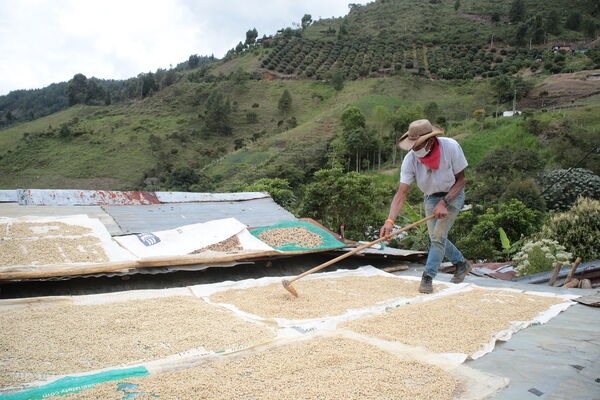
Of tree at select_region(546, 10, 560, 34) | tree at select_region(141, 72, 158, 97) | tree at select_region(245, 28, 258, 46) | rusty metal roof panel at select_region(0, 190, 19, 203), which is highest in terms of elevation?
tree at select_region(245, 28, 258, 46)

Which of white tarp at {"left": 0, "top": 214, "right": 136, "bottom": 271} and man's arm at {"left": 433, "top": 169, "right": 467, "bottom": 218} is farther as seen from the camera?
white tarp at {"left": 0, "top": 214, "right": 136, "bottom": 271}

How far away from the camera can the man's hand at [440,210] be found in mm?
3406

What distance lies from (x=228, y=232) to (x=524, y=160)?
52.9 ft

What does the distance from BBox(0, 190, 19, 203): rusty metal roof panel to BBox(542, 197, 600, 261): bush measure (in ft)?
25.7

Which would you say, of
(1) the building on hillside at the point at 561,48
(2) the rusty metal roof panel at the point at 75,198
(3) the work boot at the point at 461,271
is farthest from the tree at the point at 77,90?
(3) the work boot at the point at 461,271

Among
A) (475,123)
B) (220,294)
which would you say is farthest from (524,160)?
(220,294)

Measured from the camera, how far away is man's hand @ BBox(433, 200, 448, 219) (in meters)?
3.41

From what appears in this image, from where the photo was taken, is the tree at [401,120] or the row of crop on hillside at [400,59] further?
the row of crop on hillside at [400,59]

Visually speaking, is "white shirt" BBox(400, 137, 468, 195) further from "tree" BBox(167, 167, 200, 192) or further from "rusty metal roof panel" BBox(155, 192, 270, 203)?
"tree" BBox(167, 167, 200, 192)

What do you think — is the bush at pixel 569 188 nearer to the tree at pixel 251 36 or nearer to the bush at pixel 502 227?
the bush at pixel 502 227

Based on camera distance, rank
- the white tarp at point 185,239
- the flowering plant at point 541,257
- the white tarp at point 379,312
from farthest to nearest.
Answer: the flowering plant at point 541,257
the white tarp at point 185,239
the white tarp at point 379,312

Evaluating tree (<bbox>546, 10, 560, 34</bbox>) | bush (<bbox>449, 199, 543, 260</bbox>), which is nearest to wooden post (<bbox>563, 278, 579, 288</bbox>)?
bush (<bbox>449, 199, 543, 260</bbox>)

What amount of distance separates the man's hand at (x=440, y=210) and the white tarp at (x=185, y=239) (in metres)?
1.76

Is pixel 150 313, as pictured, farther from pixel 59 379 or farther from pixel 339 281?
pixel 339 281
